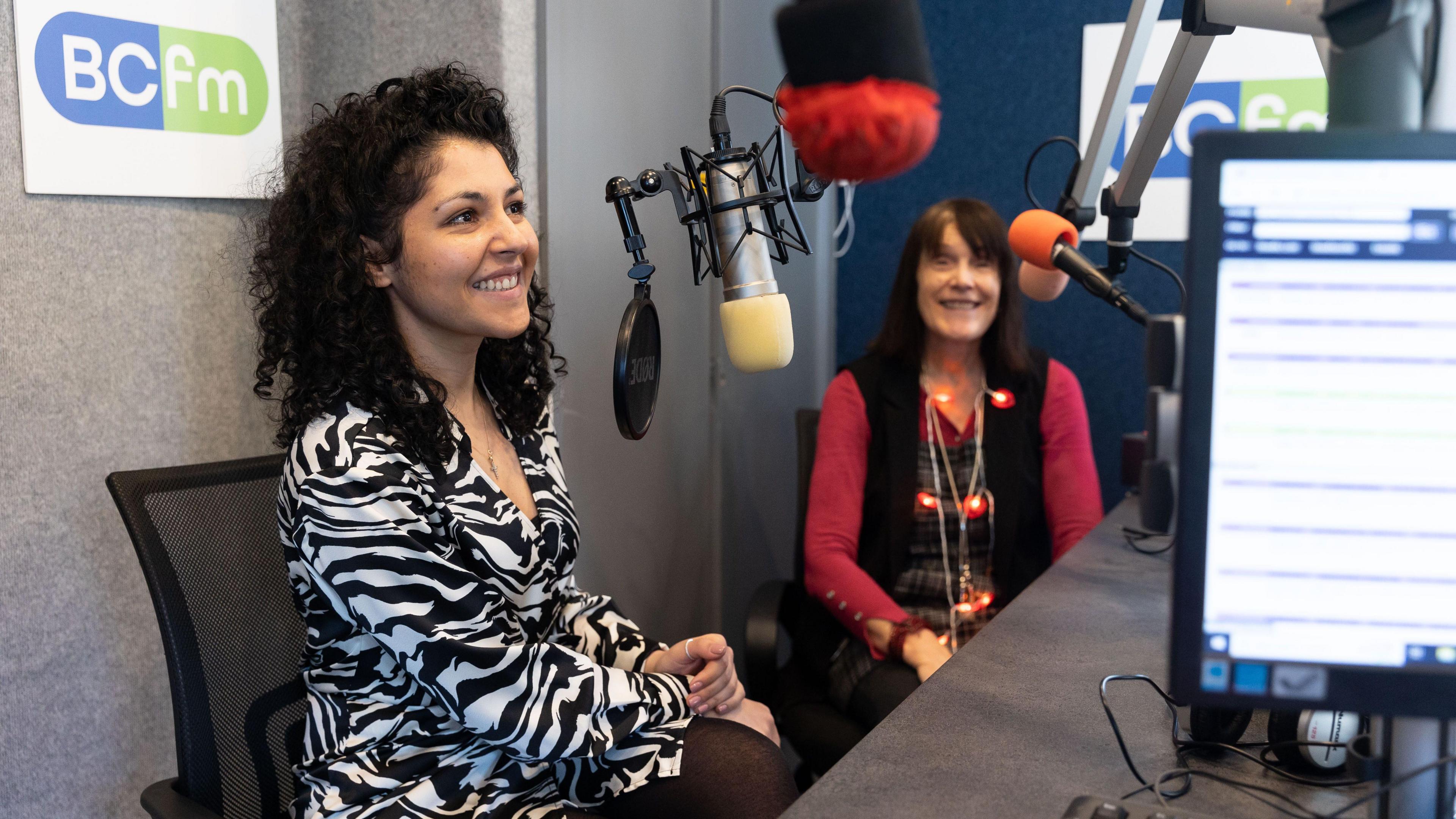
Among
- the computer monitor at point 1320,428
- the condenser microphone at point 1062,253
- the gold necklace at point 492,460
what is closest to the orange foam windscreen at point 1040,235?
the condenser microphone at point 1062,253

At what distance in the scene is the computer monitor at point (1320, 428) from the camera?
0.60 meters

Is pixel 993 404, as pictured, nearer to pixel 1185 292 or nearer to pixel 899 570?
pixel 899 570

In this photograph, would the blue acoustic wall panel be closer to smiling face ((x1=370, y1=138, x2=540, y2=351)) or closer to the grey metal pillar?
smiling face ((x1=370, y1=138, x2=540, y2=351))

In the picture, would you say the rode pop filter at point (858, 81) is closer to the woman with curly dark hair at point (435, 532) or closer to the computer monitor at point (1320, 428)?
the computer monitor at point (1320, 428)

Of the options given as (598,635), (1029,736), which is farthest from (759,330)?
(598,635)

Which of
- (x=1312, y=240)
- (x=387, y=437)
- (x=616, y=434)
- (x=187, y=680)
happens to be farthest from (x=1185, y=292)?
(x=616, y=434)

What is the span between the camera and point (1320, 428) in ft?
2.02

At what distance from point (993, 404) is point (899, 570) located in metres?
0.37

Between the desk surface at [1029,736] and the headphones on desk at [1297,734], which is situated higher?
the headphones on desk at [1297,734]

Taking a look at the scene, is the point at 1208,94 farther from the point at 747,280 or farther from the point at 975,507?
the point at 747,280

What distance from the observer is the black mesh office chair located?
179cm

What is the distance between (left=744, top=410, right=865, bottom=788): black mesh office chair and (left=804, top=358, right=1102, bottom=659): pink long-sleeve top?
0.21ft

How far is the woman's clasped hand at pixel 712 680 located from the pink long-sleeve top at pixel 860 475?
1.98 ft

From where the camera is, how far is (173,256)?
1.50 m
